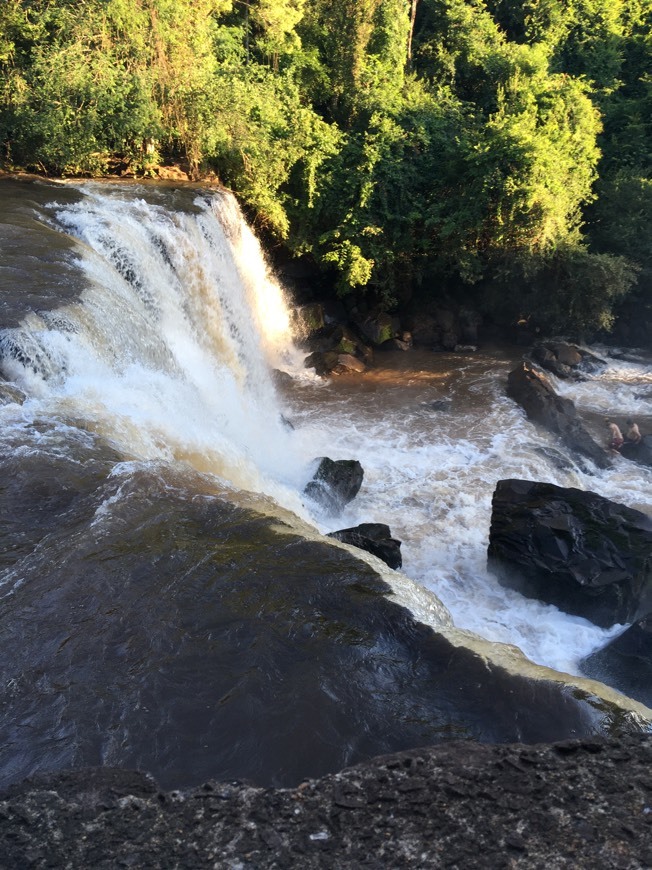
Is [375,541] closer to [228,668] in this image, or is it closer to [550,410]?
[228,668]

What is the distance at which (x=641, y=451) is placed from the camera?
11.3m

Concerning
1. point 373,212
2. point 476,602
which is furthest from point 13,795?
point 373,212

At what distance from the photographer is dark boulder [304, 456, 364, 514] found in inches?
367

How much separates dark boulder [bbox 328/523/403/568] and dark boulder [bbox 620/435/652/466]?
547 cm

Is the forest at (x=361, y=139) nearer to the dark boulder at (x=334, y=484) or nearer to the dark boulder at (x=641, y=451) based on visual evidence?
the dark boulder at (x=641, y=451)

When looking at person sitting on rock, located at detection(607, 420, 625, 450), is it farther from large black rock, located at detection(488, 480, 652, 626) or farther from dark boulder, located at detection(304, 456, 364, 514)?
dark boulder, located at detection(304, 456, 364, 514)

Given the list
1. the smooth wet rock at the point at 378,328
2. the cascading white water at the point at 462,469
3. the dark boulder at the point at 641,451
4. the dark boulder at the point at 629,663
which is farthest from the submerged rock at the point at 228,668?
the smooth wet rock at the point at 378,328

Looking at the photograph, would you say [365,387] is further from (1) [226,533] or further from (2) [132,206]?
(1) [226,533]

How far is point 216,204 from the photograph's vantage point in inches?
513

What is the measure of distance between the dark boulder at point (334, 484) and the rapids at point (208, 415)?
206 millimetres

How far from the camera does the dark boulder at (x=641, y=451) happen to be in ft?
36.8

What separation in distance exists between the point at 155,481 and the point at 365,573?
7.23 ft

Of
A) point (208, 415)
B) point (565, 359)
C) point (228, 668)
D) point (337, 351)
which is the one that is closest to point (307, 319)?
point (337, 351)

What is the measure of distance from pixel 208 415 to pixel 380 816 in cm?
718
